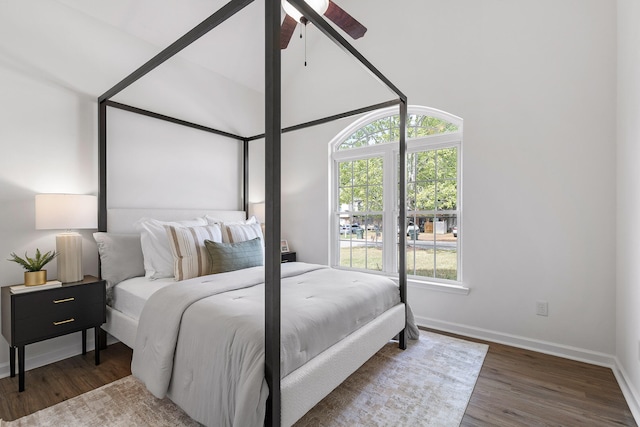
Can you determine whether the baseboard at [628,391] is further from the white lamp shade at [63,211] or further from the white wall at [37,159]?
the white wall at [37,159]

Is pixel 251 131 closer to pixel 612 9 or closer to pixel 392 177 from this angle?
pixel 392 177

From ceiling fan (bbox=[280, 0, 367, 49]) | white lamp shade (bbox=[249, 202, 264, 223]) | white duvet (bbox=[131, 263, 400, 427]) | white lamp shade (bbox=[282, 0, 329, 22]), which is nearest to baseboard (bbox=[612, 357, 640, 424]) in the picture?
white duvet (bbox=[131, 263, 400, 427])

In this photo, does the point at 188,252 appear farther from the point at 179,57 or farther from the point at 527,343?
the point at 527,343

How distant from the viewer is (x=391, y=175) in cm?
369

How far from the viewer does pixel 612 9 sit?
2395 mm

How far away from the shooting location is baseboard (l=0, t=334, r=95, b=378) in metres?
2.26

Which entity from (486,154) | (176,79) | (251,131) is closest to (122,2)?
(176,79)

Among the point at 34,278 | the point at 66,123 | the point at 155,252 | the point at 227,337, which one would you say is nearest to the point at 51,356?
the point at 34,278

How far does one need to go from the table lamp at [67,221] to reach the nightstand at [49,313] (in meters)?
0.13

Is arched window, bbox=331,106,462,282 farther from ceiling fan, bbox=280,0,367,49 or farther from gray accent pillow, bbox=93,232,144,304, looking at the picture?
gray accent pillow, bbox=93,232,144,304

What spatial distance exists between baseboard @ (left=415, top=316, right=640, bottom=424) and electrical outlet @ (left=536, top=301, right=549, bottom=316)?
0.24 meters

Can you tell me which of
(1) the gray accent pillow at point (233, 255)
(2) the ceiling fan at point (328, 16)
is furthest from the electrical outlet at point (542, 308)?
(2) the ceiling fan at point (328, 16)

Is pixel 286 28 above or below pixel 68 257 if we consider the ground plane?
above

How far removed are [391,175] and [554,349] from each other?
2.23 m
